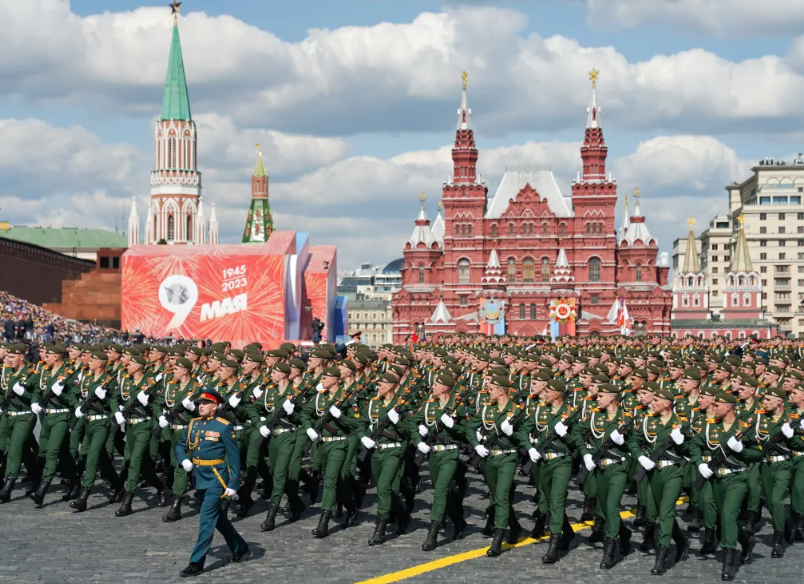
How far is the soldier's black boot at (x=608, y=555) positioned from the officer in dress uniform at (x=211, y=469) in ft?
13.2

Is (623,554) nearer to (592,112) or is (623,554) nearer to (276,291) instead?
(276,291)

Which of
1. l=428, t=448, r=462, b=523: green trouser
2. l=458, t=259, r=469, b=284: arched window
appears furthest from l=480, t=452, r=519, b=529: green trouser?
l=458, t=259, r=469, b=284: arched window

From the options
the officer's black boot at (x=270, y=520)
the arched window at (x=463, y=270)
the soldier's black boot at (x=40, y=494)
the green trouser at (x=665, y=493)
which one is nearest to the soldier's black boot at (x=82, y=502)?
the soldier's black boot at (x=40, y=494)

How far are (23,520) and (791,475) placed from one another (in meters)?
9.64

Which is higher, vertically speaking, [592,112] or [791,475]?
[592,112]

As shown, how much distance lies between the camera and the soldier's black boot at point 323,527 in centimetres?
1390

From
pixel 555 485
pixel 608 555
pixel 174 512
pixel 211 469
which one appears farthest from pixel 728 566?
pixel 174 512

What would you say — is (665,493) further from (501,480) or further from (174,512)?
(174,512)

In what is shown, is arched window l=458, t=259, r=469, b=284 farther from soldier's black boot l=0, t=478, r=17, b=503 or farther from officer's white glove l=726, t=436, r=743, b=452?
officer's white glove l=726, t=436, r=743, b=452

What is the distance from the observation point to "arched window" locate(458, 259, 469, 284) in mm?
102750

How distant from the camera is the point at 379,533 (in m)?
13.6

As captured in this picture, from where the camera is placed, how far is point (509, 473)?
1328 centimetres

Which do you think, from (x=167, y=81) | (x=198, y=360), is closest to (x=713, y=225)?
(x=167, y=81)

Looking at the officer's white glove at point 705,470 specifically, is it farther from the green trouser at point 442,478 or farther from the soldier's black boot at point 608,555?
the green trouser at point 442,478
